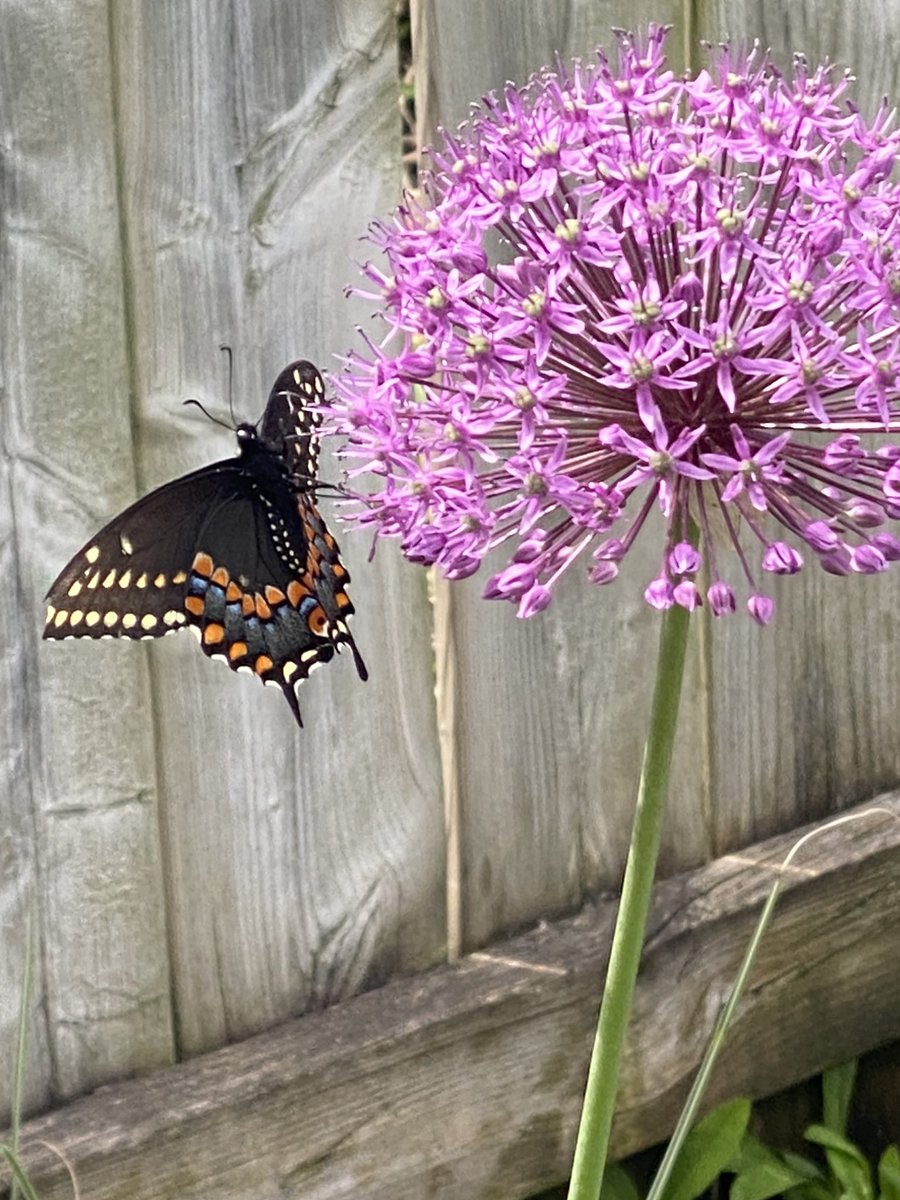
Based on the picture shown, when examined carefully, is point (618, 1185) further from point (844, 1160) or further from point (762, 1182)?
point (844, 1160)

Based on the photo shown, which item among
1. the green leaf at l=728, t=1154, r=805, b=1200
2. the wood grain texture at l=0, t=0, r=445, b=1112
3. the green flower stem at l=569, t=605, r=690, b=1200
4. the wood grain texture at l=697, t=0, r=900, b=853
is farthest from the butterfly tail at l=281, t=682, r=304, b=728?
the green leaf at l=728, t=1154, r=805, b=1200

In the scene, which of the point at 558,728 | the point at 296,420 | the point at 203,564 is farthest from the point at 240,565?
the point at 558,728

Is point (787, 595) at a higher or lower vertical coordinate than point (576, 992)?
higher

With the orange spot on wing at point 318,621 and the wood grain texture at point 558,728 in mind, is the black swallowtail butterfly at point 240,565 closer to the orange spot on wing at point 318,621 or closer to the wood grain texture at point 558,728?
the orange spot on wing at point 318,621

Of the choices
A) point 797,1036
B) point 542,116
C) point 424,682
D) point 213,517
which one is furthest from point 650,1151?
point 542,116

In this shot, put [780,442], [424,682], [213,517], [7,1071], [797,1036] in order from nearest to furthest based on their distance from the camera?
[780,442] < [213,517] < [7,1071] < [424,682] < [797,1036]

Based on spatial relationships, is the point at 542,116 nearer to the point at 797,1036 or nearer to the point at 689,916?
the point at 689,916

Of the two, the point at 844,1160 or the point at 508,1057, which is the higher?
the point at 508,1057
